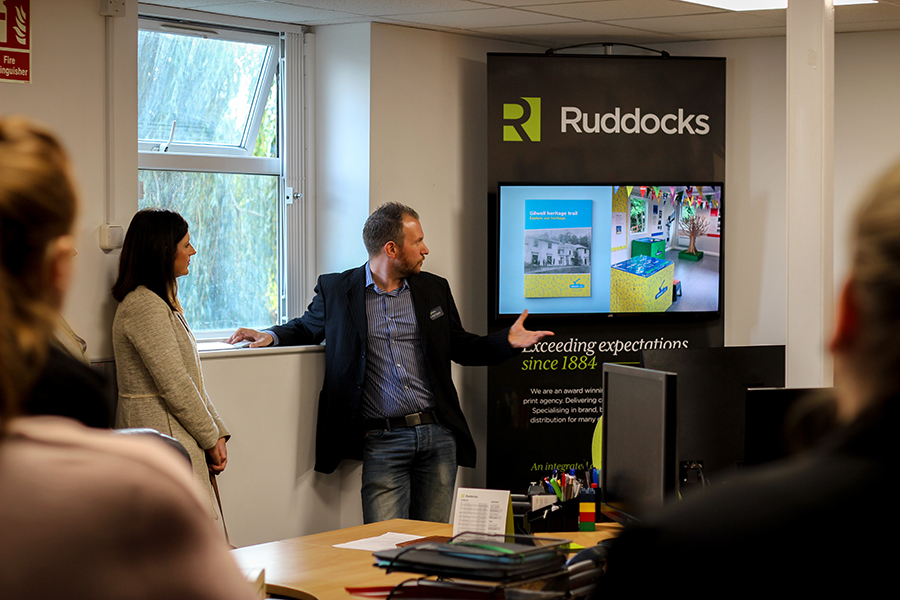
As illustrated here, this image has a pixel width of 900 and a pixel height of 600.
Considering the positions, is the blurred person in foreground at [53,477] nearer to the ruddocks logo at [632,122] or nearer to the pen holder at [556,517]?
the pen holder at [556,517]

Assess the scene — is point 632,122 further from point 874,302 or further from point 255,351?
point 874,302

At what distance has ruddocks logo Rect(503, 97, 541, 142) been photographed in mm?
5137

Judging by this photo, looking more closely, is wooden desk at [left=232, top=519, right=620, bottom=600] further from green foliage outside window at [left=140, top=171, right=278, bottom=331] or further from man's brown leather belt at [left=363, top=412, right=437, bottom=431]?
green foliage outside window at [left=140, top=171, right=278, bottom=331]

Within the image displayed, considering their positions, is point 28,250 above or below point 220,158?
below

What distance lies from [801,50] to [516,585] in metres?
2.57

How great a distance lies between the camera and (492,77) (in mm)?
5105

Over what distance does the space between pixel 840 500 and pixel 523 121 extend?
450cm

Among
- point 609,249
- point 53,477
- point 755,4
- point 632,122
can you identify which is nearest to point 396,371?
point 609,249

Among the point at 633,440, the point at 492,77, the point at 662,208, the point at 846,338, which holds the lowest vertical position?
the point at 633,440

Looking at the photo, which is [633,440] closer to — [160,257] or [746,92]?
[160,257]

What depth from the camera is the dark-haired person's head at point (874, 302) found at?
0.78 metres

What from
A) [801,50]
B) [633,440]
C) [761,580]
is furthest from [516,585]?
[801,50]

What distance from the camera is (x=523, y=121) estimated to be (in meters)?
5.16

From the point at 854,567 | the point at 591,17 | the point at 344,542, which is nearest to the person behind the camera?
the point at 854,567
